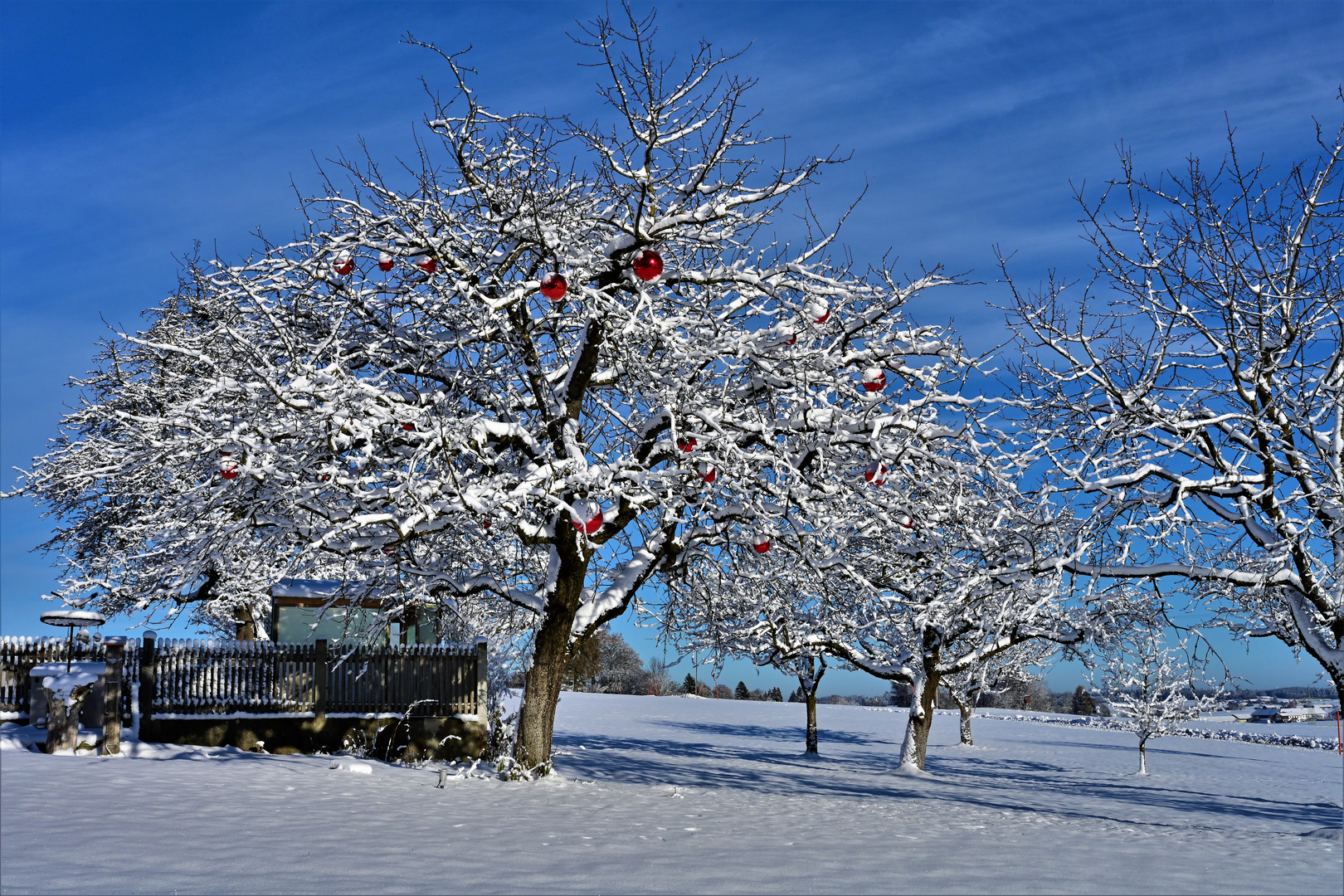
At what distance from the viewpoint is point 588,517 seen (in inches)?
410

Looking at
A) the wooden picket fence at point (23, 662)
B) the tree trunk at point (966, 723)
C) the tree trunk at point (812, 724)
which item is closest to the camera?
the wooden picket fence at point (23, 662)

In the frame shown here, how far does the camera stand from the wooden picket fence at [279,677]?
15031mm

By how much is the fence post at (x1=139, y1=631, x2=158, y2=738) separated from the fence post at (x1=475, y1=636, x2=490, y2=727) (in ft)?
16.4

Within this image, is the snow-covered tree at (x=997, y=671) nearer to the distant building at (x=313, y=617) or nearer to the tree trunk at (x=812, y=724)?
the tree trunk at (x=812, y=724)

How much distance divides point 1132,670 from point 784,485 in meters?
19.3

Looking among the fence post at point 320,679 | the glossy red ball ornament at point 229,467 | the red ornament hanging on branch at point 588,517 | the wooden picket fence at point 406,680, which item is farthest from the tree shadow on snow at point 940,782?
the glossy red ball ornament at point 229,467

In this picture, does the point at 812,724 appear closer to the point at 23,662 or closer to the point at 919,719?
the point at 919,719

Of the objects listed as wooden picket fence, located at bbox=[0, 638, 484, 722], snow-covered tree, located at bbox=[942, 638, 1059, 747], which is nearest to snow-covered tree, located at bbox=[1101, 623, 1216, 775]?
snow-covered tree, located at bbox=[942, 638, 1059, 747]

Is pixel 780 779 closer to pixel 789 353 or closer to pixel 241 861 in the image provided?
pixel 789 353

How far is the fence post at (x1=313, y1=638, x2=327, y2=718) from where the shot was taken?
15.4 m

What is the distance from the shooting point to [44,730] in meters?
14.4

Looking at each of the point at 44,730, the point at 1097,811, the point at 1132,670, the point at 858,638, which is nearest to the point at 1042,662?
the point at 1132,670

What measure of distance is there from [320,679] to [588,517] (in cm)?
783

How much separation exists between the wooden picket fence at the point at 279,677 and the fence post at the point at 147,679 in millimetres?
14
